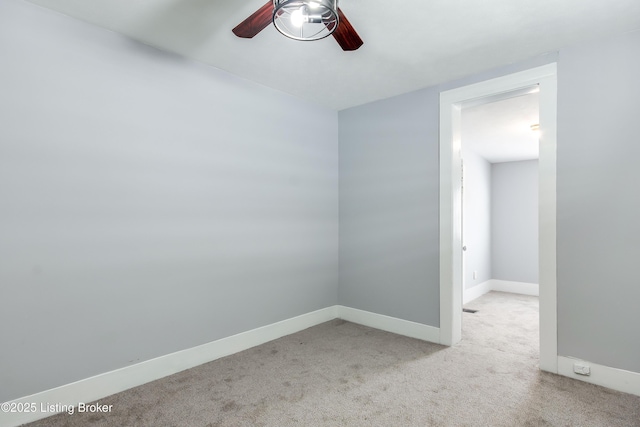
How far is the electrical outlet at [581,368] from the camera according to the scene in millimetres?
2425

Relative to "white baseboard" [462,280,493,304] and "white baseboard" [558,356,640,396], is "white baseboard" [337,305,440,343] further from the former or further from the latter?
"white baseboard" [462,280,493,304]

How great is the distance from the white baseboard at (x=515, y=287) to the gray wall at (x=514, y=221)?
0.21 ft

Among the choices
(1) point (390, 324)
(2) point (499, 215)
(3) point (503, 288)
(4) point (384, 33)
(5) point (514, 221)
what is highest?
(4) point (384, 33)

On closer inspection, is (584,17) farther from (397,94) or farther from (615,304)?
(615,304)

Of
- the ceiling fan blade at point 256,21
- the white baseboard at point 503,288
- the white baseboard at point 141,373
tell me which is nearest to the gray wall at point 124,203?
the white baseboard at point 141,373

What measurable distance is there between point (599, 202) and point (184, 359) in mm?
3264

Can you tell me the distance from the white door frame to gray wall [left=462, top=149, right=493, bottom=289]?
209 cm

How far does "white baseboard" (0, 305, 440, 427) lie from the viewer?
6.68ft

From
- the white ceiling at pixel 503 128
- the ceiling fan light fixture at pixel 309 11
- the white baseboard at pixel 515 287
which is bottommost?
the white baseboard at pixel 515 287

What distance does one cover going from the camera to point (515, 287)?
5820 millimetres

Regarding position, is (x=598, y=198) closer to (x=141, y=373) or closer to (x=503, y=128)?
(x=503, y=128)

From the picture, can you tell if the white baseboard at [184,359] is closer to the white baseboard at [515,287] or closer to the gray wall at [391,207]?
the gray wall at [391,207]

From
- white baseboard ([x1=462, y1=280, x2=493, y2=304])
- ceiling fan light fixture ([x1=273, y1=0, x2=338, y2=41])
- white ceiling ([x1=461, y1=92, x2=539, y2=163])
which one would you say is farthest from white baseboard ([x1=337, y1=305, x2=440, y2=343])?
ceiling fan light fixture ([x1=273, y1=0, x2=338, y2=41])

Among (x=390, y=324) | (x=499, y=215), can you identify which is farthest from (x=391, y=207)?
(x=499, y=215)
